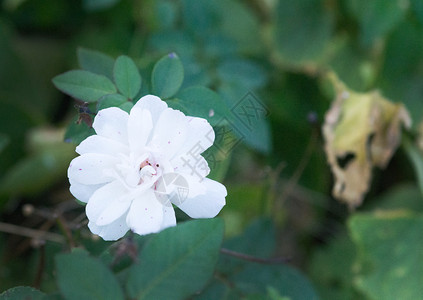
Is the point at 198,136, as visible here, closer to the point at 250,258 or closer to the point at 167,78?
the point at 167,78

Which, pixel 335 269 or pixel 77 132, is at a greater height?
pixel 77 132

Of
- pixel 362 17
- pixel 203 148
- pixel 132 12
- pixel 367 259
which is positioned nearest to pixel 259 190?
pixel 367 259

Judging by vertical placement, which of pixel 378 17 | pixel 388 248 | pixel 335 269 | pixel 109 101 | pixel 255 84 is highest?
pixel 109 101

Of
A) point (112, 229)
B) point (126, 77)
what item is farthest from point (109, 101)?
point (112, 229)

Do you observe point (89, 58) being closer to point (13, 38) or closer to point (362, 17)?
point (362, 17)

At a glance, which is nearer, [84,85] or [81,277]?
[81,277]

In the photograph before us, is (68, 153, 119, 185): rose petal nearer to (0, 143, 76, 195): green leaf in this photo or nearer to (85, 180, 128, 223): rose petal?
(85, 180, 128, 223): rose petal

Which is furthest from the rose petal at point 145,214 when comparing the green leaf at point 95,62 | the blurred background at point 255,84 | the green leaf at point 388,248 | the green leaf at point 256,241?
the green leaf at point 388,248
